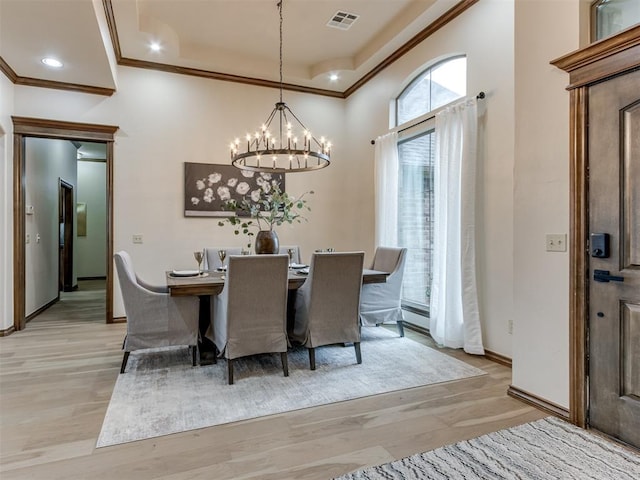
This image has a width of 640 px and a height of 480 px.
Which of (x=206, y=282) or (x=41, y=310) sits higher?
(x=206, y=282)

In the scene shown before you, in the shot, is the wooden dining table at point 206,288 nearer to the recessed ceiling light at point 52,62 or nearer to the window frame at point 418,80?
the window frame at point 418,80

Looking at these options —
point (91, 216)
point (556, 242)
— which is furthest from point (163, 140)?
point (91, 216)

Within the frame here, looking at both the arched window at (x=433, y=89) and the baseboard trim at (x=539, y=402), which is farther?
the arched window at (x=433, y=89)

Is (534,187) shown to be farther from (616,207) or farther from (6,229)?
(6,229)

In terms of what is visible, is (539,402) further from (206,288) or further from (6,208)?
(6,208)

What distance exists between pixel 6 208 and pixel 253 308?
3423mm

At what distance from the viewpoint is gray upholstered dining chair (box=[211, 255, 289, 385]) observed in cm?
278

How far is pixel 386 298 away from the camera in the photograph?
398 cm

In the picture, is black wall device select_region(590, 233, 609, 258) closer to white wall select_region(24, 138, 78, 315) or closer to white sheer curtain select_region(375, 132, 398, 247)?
white sheer curtain select_region(375, 132, 398, 247)

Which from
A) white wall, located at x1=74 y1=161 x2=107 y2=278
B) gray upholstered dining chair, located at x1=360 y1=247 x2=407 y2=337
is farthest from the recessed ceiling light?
white wall, located at x1=74 y1=161 x2=107 y2=278

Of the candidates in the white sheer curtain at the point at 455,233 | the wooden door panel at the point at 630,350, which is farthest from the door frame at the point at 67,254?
the wooden door panel at the point at 630,350

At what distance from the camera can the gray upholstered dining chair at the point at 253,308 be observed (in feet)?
9.11

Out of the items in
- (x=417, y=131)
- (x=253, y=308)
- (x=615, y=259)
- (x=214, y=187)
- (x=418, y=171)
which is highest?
(x=417, y=131)

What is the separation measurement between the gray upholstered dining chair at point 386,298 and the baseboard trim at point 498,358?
3.02 feet
